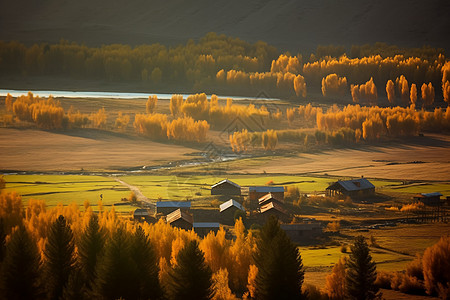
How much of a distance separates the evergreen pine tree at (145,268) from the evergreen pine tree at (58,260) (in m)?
4.33

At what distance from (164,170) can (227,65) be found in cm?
9178

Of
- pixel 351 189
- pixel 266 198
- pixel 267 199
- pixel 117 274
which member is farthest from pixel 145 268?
pixel 351 189

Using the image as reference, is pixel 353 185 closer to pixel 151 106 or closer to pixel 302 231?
pixel 302 231

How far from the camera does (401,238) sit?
57812 millimetres

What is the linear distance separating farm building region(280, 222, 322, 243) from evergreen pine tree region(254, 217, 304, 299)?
1604 centimetres

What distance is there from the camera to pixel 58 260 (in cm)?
4512

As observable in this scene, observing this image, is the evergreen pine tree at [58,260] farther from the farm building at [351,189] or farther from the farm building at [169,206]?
the farm building at [351,189]

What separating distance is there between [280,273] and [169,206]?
25990 millimetres

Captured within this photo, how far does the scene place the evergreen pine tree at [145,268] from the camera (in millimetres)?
41969

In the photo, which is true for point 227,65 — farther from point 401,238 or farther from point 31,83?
point 401,238

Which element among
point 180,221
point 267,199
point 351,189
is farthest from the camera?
point 351,189

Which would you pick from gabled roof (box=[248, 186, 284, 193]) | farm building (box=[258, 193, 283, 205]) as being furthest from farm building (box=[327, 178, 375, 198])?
farm building (box=[258, 193, 283, 205])

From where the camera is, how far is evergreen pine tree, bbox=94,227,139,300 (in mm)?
41750

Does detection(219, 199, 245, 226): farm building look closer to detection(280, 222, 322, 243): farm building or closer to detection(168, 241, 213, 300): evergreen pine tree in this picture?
detection(280, 222, 322, 243): farm building
